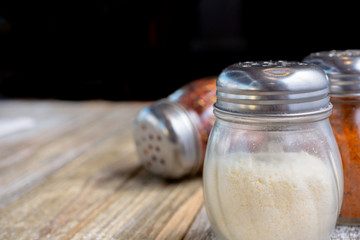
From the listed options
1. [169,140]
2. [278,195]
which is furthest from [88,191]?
[278,195]

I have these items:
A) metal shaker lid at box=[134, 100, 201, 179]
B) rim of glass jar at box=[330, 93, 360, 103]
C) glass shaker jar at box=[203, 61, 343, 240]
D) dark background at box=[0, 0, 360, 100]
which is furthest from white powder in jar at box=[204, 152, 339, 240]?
dark background at box=[0, 0, 360, 100]

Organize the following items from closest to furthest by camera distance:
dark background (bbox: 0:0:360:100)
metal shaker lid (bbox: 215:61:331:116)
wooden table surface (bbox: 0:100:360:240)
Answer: metal shaker lid (bbox: 215:61:331:116) < wooden table surface (bbox: 0:100:360:240) < dark background (bbox: 0:0:360:100)

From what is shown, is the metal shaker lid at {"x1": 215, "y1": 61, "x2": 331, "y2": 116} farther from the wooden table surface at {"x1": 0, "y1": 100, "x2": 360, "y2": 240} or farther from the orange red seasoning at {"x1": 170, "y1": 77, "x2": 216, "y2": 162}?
the orange red seasoning at {"x1": 170, "y1": 77, "x2": 216, "y2": 162}

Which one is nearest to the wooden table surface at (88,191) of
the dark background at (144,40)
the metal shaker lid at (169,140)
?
the metal shaker lid at (169,140)

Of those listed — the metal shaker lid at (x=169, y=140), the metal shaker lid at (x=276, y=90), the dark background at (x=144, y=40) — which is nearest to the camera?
the metal shaker lid at (x=276, y=90)

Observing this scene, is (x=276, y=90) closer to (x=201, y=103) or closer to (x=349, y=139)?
(x=349, y=139)

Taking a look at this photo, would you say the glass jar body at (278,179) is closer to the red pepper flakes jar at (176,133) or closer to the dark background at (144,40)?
the red pepper flakes jar at (176,133)

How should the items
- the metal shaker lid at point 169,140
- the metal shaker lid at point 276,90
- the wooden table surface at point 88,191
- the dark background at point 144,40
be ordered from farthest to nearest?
1. the dark background at point 144,40
2. the metal shaker lid at point 169,140
3. the wooden table surface at point 88,191
4. the metal shaker lid at point 276,90

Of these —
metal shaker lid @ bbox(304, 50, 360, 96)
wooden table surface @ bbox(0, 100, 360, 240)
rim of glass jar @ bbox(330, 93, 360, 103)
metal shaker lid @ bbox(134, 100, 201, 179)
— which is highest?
metal shaker lid @ bbox(304, 50, 360, 96)
